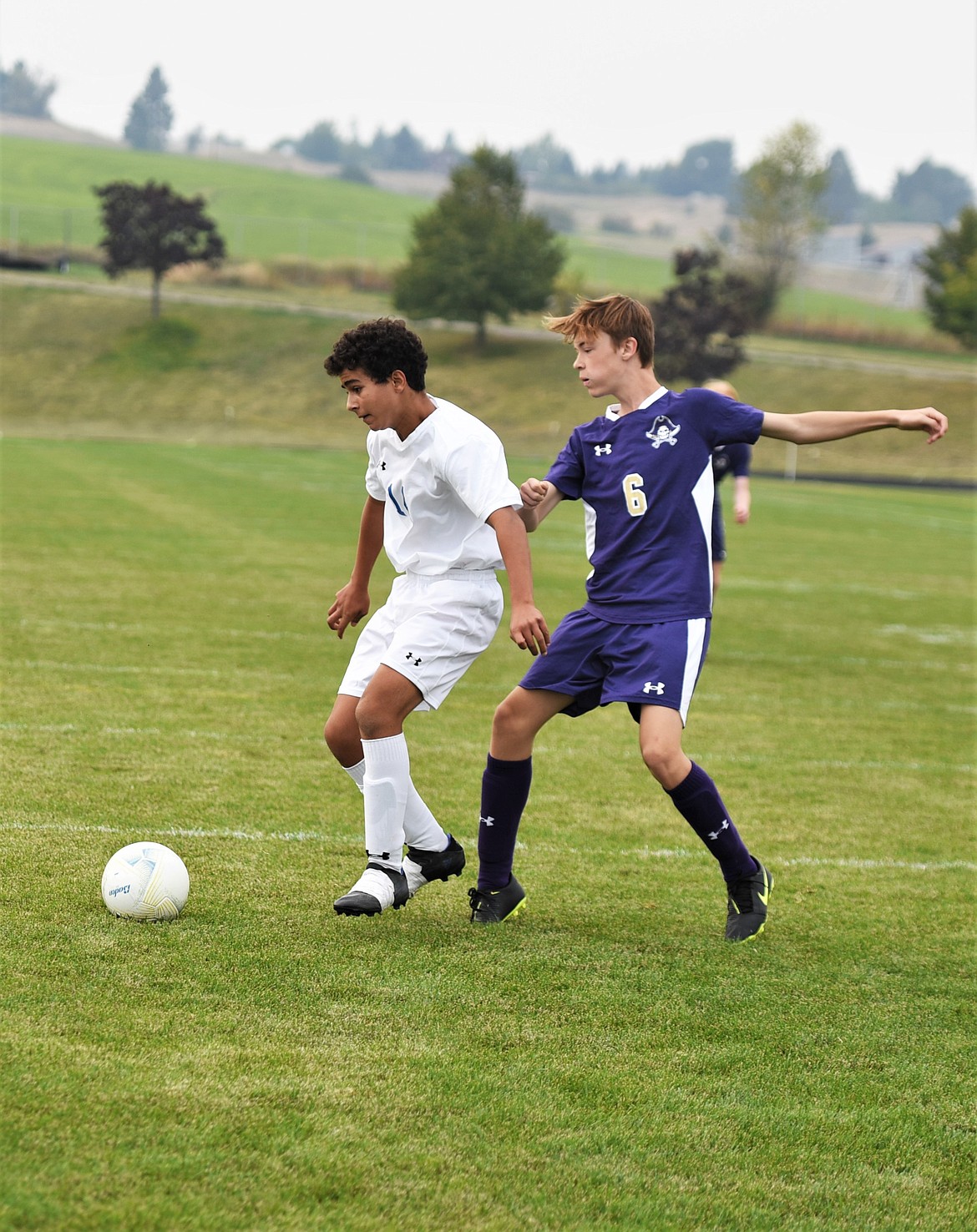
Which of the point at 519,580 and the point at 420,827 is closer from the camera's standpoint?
the point at 519,580

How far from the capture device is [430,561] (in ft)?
16.8

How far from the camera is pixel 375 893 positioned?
486cm

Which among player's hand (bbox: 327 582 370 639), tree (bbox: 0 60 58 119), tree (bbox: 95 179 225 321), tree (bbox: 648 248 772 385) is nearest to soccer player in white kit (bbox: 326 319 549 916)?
player's hand (bbox: 327 582 370 639)

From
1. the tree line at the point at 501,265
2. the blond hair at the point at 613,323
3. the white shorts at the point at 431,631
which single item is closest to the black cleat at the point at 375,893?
the white shorts at the point at 431,631

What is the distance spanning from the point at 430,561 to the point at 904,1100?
2391 mm

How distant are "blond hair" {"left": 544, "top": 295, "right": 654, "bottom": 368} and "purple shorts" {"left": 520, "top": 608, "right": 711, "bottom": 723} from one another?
0.95m

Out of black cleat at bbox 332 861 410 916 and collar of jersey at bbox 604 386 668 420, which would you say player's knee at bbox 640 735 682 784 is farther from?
collar of jersey at bbox 604 386 668 420

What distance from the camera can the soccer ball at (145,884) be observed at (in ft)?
15.2

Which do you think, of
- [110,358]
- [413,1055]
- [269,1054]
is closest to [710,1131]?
[413,1055]

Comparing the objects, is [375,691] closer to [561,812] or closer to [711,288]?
[561,812]

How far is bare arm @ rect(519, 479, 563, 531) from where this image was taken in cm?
Answer: 506

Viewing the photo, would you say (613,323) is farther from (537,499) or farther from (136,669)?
(136,669)

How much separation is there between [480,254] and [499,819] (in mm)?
53728

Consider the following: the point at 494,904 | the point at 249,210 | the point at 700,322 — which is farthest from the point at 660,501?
the point at 249,210
